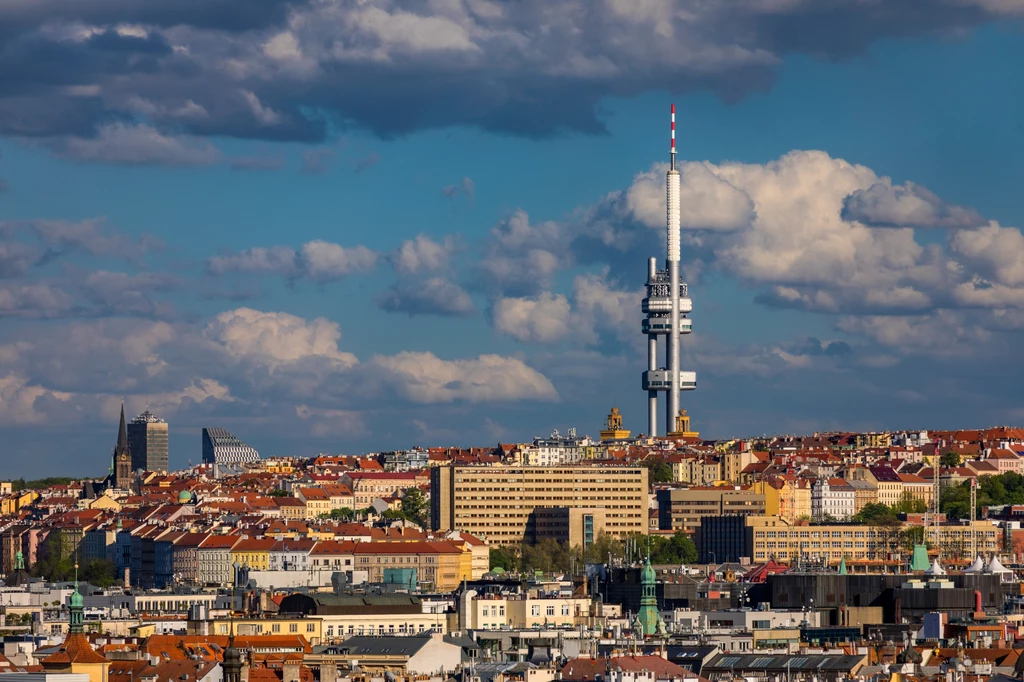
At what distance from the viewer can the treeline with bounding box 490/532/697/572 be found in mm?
168625

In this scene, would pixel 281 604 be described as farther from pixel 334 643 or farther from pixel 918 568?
pixel 918 568

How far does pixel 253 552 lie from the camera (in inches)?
6176

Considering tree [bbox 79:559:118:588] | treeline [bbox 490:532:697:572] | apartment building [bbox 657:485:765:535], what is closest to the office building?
treeline [bbox 490:532:697:572]

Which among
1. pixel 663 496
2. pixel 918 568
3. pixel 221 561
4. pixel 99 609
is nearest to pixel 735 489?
pixel 663 496

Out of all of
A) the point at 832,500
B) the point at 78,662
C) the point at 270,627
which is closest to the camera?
the point at 78,662

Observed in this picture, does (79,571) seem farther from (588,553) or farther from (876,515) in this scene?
(876,515)

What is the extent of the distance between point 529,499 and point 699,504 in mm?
10796

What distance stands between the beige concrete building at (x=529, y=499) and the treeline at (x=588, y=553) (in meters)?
4.38

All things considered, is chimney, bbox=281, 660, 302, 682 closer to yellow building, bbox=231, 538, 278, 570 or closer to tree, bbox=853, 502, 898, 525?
yellow building, bbox=231, 538, 278, 570

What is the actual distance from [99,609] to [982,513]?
9194 cm

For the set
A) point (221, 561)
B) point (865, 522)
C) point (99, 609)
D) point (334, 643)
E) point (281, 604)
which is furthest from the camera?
point (865, 522)

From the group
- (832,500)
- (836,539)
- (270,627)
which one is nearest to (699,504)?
(836,539)

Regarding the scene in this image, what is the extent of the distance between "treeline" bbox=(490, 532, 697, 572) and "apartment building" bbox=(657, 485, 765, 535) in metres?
5.49

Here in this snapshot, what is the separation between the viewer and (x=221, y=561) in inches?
6211
